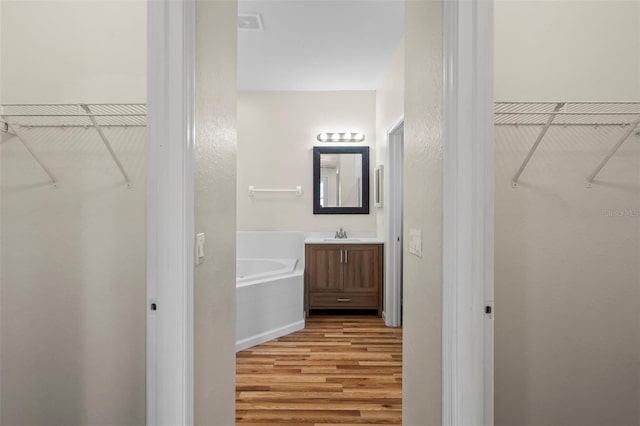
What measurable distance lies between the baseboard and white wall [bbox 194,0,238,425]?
1.41 meters

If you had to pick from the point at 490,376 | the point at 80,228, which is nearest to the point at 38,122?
Answer: the point at 80,228

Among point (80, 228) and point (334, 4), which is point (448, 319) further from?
point (334, 4)

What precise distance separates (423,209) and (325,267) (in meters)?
2.61

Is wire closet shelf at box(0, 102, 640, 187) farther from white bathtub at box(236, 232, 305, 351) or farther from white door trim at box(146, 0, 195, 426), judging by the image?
white bathtub at box(236, 232, 305, 351)

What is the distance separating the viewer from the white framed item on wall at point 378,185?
4.06 metres

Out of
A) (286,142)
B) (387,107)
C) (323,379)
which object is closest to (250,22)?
(387,107)

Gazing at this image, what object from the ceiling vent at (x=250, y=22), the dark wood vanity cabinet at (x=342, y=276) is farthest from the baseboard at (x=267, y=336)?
the ceiling vent at (x=250, y=22)

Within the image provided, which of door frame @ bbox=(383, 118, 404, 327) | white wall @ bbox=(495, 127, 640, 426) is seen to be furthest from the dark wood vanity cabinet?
white wall @ bbox=(495, 127, 640, 426)

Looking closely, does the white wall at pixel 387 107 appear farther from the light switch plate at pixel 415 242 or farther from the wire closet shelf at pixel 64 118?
the wire closet shelf at pixel 64 118

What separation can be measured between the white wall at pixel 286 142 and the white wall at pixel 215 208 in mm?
2681

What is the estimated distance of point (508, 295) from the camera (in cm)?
149

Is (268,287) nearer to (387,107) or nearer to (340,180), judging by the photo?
(340,180)

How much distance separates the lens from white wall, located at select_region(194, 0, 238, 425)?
128 centimetres

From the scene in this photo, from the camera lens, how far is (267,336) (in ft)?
10.6
